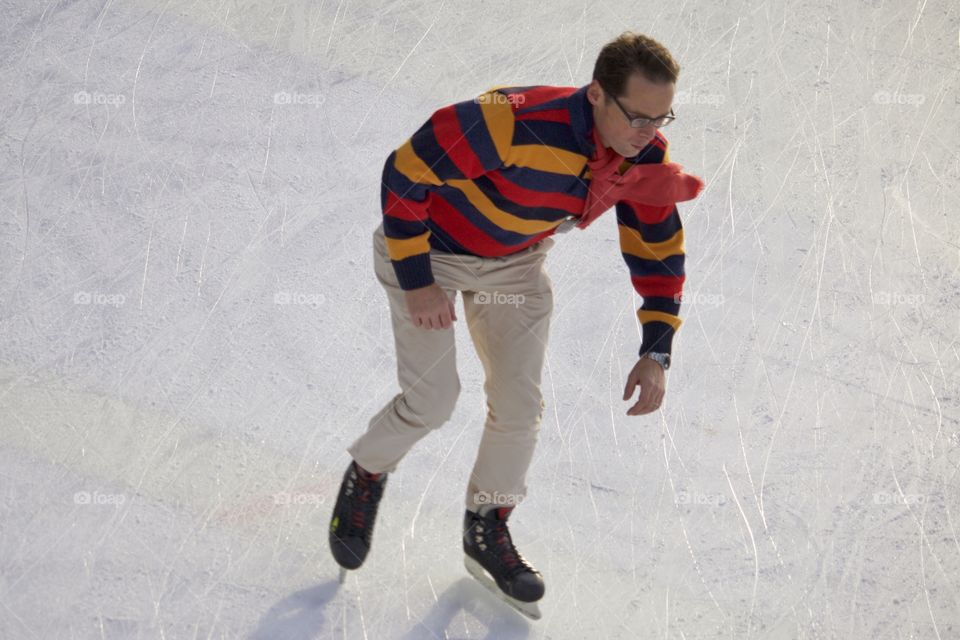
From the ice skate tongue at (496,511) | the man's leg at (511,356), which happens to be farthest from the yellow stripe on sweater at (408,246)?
the ice skate tongue at (496,511)

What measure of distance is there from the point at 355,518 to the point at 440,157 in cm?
105

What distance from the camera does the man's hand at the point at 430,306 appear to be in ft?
8.98

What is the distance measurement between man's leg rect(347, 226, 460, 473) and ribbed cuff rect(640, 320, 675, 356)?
506mm

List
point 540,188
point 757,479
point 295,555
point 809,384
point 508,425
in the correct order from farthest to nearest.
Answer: point 809,384, point 757,479, point 295,555, point 508,425, point 540,188

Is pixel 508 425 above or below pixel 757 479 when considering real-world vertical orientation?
above

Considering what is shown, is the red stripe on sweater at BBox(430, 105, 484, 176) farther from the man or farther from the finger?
the finger

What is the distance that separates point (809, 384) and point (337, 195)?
186 cm

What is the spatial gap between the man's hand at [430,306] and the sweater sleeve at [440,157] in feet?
0.39

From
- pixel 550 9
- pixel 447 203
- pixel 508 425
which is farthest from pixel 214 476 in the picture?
pixel 550 9

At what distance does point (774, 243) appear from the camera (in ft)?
14.3

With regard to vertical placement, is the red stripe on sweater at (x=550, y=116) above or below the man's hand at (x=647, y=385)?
above

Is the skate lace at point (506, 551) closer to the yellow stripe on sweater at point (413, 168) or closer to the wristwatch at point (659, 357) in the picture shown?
the wristwatch at point (659, 357)

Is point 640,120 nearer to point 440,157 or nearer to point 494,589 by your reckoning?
point 440,157

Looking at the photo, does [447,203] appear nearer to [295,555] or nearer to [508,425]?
[508,425]
